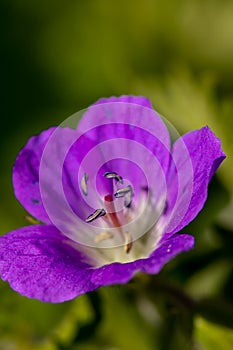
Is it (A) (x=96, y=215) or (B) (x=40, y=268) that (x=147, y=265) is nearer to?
(B) (x=40, y=268)

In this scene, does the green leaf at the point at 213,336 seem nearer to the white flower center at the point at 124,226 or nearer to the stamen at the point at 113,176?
the white flower center at the point at 124,226

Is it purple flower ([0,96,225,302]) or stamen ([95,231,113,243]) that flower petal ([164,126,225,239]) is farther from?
stamen ([95,231,113,243])

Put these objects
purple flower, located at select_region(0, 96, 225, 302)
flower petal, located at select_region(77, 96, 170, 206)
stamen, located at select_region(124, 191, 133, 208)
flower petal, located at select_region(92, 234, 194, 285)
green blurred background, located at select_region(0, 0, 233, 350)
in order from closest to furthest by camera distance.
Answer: flower petal, located at select_region(92, 234, 194, 285)
purple flower, located at select_region(0, 96, 225, 302)
flower petal, located at select_region(77, 96, 170, 206)
stamen, located at select_region(124, 191, 133, 208)
green blurred background, located at select_region(0, 0, 233, 350)

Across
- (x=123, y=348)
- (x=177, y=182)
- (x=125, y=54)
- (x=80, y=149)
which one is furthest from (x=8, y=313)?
(x=125, y=54)

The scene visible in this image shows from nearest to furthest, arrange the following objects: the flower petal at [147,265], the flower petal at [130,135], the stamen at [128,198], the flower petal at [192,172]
Answer: 1. the flower petal at [147,265]
2. the flower petal at [192,172]
3. the flower petal at [130,135]
4. the stamen at [128,198]

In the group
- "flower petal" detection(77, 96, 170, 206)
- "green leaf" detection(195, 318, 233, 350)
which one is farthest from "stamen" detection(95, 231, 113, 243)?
"green leaf" detection(195, 318, 233, 350)

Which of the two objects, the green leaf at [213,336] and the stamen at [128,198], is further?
the stamen at [128,198]

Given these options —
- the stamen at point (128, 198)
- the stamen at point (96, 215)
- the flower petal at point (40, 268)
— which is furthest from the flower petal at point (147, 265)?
the stamen at point (128, 198)
